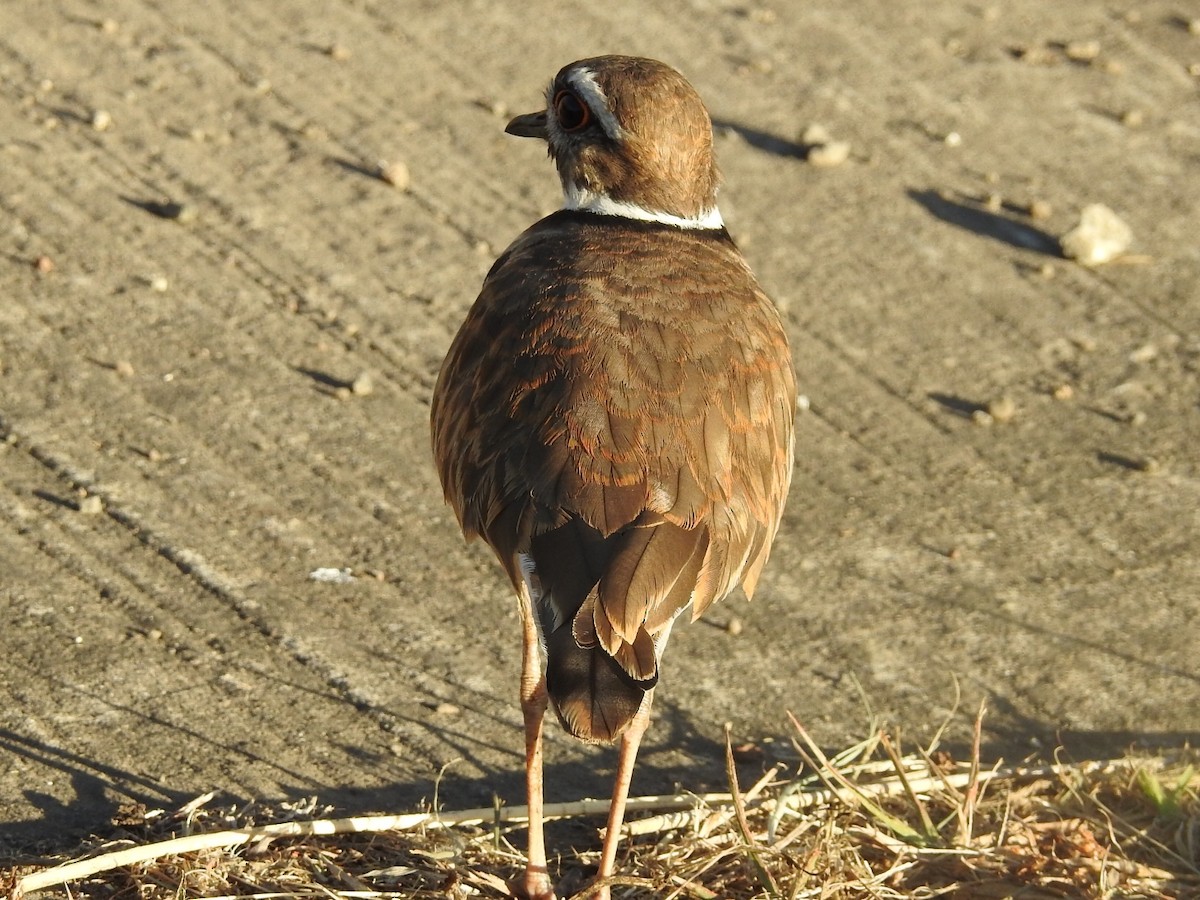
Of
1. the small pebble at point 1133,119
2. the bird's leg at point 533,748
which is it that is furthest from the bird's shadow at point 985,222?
the bird's leg at point 533,748

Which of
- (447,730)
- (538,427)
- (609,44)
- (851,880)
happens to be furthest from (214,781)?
(609,44)

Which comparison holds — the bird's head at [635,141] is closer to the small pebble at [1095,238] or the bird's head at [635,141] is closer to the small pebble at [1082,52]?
the small pebble at [1095,238]

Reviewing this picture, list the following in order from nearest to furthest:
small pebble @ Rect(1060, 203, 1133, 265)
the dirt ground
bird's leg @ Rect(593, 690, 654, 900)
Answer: bird's leg @ Rect(593, 690, 654, 900), the dirt ground, small pebble @ Rect(1060, 203, 1133, 265)

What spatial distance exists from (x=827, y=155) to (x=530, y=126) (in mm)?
2590

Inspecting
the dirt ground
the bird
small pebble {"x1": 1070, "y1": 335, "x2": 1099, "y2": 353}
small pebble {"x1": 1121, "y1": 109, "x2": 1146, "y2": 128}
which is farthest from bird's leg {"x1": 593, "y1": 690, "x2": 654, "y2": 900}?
small pebble {"x1": 1121, "y1": 109, "x2": 1146, "y2": 128}

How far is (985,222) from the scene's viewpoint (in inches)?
296

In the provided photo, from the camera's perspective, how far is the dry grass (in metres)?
4.18

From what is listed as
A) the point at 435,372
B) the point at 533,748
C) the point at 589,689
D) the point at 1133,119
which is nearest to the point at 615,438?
the point at 589,689

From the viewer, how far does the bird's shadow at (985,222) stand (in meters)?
7.44

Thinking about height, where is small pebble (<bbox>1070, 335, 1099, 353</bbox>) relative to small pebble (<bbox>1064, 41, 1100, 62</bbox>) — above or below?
below

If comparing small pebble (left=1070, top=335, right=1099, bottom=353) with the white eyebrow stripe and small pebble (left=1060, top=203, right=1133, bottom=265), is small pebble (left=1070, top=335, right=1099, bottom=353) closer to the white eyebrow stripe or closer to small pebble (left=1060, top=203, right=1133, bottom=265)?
Answer: small pebble (left=1060, top=203, right=1133, bottom=265)

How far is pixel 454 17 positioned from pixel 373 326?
2.37 meters

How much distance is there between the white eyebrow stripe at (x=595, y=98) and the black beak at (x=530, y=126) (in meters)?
0.30

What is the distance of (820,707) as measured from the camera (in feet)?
16.9
